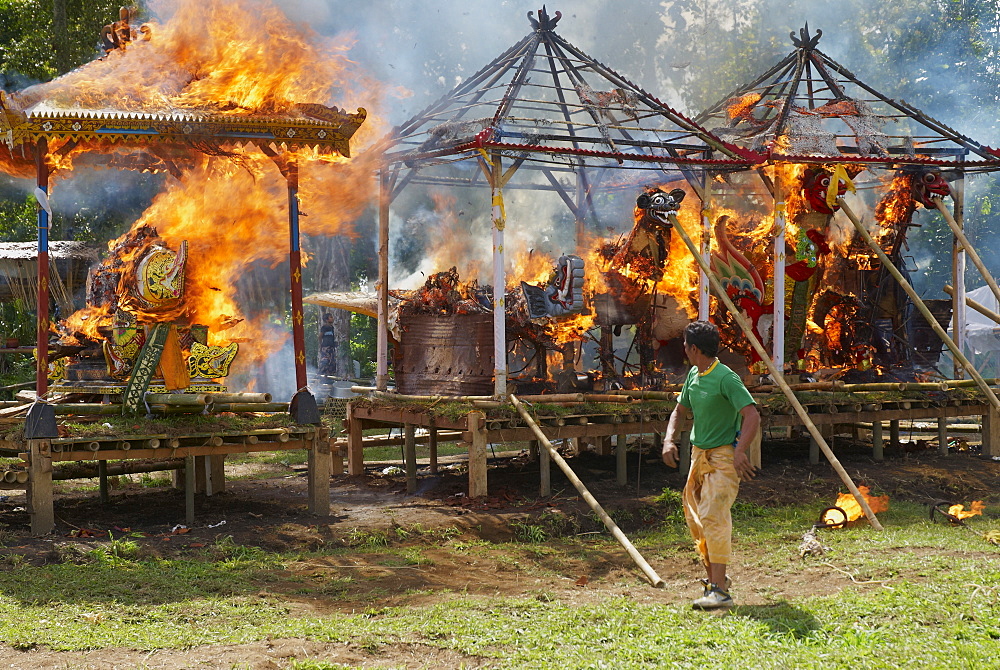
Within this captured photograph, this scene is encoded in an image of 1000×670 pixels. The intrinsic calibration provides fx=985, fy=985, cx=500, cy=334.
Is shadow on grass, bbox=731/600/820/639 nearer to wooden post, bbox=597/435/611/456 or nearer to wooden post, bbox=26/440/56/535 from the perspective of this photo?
wooden post, bbox=26/440/56/535

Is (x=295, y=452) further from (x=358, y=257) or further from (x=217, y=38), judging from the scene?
(x=358, y=257)

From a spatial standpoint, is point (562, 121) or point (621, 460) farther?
point (562, 121)

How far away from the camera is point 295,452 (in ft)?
63.6

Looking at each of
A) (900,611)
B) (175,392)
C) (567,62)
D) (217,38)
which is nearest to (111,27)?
(217,38)

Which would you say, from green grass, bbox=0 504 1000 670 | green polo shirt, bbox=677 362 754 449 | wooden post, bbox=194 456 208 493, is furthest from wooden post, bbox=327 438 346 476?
green polo shirt, bbox=677 362 754 449

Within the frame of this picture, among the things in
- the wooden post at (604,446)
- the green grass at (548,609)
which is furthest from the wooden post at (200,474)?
the wooden post at (604,446)

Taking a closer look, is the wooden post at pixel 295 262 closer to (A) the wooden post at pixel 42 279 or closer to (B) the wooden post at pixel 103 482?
(A) the wooden post at pixel 42 279

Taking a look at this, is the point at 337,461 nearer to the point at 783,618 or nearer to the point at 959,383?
the point at 783,618

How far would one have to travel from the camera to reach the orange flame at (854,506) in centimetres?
1140

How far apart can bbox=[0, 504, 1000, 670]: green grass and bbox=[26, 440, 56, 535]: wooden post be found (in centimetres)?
76

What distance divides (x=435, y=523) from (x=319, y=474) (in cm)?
158

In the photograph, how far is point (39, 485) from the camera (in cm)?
1027

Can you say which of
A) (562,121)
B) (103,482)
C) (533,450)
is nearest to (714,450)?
(562,121)

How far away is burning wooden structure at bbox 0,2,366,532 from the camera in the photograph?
10625 mm
